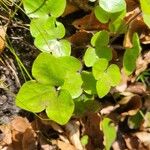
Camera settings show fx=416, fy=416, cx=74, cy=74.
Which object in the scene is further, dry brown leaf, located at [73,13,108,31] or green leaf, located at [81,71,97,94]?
dry brown leaf, located at [73,13,108,31]

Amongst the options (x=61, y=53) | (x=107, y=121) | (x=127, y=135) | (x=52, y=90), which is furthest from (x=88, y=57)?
(x=127, y=135)

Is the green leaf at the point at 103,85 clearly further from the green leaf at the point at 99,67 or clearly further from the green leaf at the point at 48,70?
the green leaf at the point at 48,70

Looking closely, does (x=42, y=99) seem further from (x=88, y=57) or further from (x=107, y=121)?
(x=107, y=121)

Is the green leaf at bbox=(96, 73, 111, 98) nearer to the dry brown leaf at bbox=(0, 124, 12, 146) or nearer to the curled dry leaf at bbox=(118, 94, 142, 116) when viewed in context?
the curled dry leaf at bbox=(118, 94, 142, 116)

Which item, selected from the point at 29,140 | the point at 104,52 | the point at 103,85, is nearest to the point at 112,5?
the point at 104,52

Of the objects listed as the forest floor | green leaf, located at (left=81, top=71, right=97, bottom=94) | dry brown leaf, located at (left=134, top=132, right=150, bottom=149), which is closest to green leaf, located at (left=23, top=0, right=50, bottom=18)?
the forest floor

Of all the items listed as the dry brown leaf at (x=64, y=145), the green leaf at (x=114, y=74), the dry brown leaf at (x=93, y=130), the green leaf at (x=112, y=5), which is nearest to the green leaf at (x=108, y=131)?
the dry brown leaf at (x=93, y=130)
